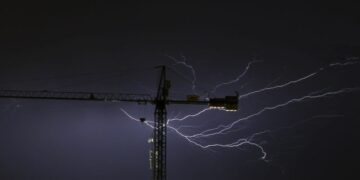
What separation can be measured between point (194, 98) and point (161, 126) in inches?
71.6

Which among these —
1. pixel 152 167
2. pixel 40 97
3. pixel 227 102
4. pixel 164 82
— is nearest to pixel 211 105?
pixel 227 102

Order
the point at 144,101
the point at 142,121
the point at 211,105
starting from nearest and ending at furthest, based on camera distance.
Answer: the point at 142,121 < the point at 211,105 < the point at 144,101

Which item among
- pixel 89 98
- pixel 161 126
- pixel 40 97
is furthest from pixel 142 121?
pixel 40 97

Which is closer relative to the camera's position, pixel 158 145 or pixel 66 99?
pixel 158 145

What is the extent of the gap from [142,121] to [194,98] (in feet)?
7.48

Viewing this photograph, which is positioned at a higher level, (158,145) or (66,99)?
(66,99)

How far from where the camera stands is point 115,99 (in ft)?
76.8

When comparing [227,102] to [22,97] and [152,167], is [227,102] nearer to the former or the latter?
[152,167]

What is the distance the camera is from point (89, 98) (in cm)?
2361

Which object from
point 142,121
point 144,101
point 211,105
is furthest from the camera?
point 144,101

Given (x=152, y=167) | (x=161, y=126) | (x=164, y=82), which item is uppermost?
(x=164, y=82)

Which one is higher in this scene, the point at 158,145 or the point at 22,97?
the point at 22,97

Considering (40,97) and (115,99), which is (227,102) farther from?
(40,97)

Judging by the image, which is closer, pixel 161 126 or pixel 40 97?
pixel 161 126
